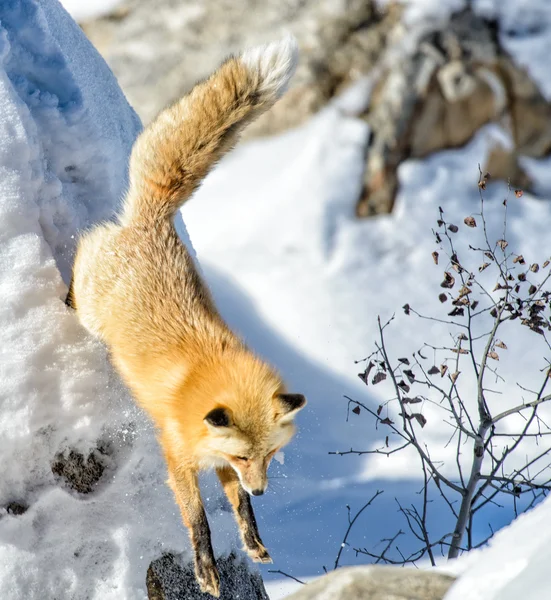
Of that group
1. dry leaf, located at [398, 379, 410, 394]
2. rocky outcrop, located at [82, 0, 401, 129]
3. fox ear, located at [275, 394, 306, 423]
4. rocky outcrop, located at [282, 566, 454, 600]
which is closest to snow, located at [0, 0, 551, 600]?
rocky outcrop, located at [282, 566, 454, 600]

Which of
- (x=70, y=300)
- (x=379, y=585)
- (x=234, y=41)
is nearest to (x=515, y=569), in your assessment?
(x=379, y=585)

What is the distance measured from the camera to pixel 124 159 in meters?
3.89

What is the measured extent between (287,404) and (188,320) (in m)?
0.63

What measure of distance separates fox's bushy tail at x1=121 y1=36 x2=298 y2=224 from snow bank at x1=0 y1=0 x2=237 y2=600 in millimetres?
365

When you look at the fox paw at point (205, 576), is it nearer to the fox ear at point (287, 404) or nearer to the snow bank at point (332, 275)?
the fox ear at point (287, 404)

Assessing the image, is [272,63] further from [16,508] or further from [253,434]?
[16,508]

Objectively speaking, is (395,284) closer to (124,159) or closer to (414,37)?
(414,37)

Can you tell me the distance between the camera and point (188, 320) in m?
3.17

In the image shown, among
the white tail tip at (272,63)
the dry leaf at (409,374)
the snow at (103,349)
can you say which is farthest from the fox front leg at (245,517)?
the white tail tip at (272,63)

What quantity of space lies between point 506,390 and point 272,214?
116 inches

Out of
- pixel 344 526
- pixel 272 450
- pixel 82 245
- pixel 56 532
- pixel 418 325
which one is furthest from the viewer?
pixel 418 325

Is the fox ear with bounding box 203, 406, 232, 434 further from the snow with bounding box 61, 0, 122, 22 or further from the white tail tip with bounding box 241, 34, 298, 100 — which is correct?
the snow with bounding box 61, 0, 122, 22

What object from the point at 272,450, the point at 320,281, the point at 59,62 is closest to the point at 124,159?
the point at 59,62

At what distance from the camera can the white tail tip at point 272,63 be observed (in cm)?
335
